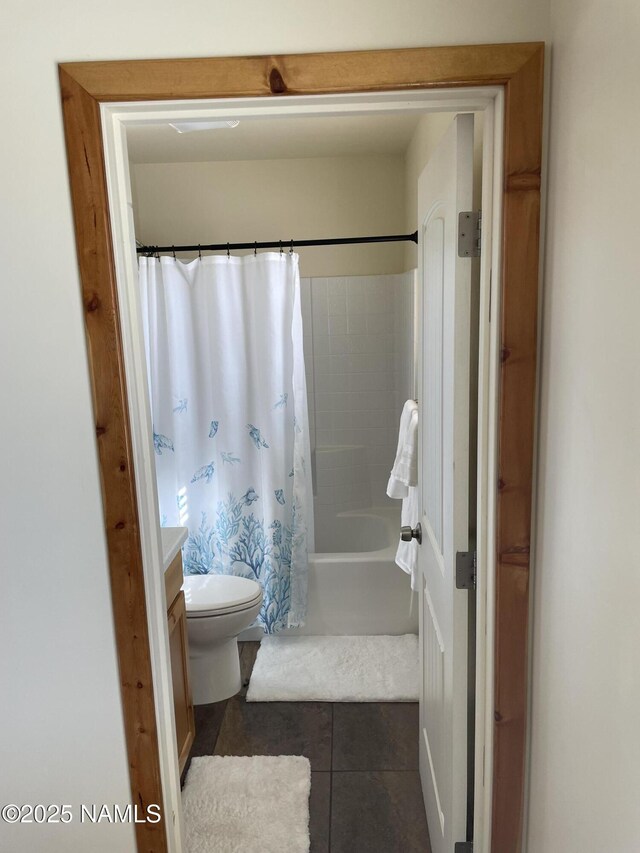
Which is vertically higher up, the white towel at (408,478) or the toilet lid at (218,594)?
the white towel at (408,478)

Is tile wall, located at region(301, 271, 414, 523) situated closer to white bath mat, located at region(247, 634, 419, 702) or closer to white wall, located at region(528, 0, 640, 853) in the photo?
white bath mat, located at region(247, 634, 419, 702)

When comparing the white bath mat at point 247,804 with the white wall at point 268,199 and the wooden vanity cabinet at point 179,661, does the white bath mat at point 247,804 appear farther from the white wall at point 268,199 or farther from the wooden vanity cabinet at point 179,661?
the white wall at point 268,199

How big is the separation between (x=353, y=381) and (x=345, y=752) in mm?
2011

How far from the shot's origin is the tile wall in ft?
12.1

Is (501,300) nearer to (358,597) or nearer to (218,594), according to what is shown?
(218,594)

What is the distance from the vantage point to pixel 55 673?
147cm

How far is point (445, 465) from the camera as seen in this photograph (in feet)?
5.22

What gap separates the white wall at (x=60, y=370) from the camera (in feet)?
3.95

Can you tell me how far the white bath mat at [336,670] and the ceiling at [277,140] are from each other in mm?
2399

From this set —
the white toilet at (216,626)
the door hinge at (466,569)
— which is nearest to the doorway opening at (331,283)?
the white toilet at (216,626)

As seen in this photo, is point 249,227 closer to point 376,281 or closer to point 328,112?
point 376,281

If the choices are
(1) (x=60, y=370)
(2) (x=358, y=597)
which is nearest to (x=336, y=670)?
(2) (x=358, y=597)

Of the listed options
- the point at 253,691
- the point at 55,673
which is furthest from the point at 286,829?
the point at 55,673

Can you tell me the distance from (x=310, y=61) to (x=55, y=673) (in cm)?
143
